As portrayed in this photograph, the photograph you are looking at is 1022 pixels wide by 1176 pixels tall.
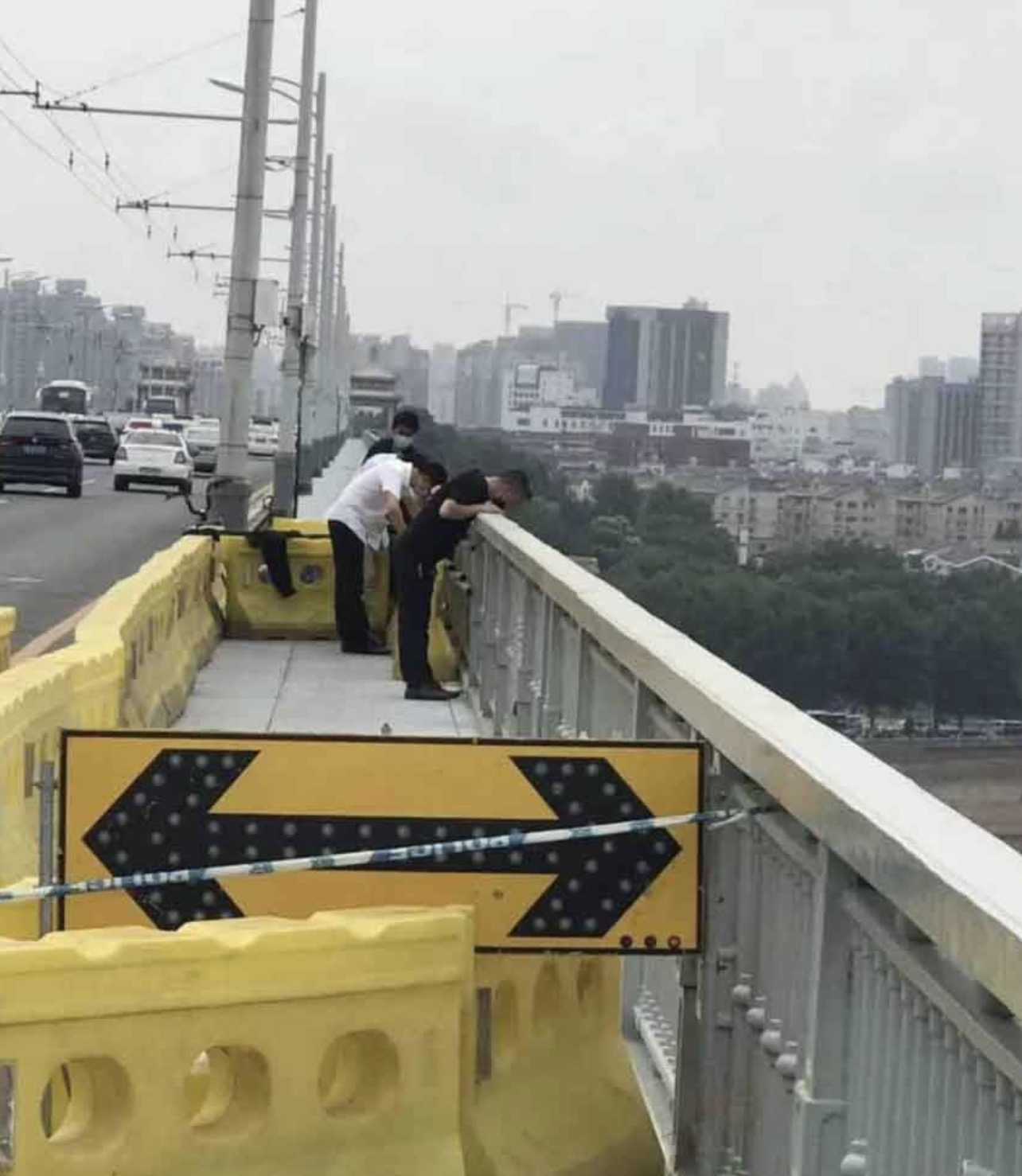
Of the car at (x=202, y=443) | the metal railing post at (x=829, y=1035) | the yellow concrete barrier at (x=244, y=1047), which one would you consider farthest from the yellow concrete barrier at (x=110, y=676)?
the car at (x=202, y=443)

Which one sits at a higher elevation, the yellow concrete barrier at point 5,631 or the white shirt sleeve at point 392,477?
the white shirt sleeve at point 392,477

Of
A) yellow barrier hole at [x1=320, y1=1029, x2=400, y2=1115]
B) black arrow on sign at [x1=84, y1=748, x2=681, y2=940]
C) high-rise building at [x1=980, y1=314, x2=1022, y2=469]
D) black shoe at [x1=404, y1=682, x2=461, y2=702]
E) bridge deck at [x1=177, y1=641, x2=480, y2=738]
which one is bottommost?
bridge deck at [x1=177, y1=641, x2=480, y2=738]

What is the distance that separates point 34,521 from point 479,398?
4951cm

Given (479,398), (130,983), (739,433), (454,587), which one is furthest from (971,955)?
(479,398)

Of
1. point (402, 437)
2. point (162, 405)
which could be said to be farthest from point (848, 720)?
point (162, 405)

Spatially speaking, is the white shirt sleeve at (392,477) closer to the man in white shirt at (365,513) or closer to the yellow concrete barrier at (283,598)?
the man in white shirt at (365,513)

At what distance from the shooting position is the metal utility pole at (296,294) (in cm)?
4069

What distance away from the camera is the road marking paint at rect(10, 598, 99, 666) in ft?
60.9

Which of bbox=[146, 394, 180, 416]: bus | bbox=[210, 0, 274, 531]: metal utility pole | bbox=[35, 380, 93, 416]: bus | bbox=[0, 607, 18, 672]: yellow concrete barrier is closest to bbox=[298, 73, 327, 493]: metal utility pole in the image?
bbox=[210, 0, 274, 531]: metal utility pole

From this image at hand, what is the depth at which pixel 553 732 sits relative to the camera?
1144cm

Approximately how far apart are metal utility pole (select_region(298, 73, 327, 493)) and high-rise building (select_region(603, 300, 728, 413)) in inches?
226

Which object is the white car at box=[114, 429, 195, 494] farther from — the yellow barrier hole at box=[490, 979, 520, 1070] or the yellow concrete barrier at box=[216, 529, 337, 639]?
the yellow barrier hole at box=[490, 979, 520, 1070]

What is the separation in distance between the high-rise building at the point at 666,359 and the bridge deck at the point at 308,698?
1871 cm

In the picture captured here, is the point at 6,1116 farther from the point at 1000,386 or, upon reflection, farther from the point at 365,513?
the point at 1000,386
